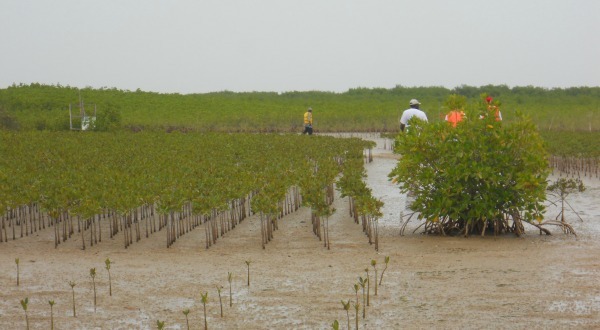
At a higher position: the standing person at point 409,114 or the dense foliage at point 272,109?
the dense foliage at point 272,109

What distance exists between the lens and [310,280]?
847 cm

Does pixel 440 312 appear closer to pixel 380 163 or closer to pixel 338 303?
pixel 338 303

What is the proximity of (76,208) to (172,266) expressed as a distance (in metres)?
2.02

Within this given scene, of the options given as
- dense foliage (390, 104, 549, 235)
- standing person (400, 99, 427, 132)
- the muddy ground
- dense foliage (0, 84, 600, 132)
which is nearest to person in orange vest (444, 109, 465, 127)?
dense foliage (390, 104, 549, 235)

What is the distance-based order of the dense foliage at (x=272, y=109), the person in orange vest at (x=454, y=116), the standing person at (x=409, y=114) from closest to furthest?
the person in orange vest at (x=454, y=116), the standing person at (x=409, y=114), the dense foliage at (x=272, y=109)

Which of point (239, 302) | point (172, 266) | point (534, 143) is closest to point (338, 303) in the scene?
point (239, 302)

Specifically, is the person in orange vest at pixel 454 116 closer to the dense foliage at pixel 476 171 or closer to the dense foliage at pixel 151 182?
the dense foliage at pixel 476 171

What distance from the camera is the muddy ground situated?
7004 millimetres

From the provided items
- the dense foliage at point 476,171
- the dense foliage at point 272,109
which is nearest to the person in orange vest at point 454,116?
the dense foliage at point 476,171

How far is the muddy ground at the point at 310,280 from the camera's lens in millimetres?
7004

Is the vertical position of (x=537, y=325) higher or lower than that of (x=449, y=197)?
lower

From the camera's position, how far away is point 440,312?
280 inches

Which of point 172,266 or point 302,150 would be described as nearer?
point 172,266

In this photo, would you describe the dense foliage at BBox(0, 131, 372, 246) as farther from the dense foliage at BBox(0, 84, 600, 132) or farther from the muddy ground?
the dense foliage at BBox(0, 84, 600, 132)
